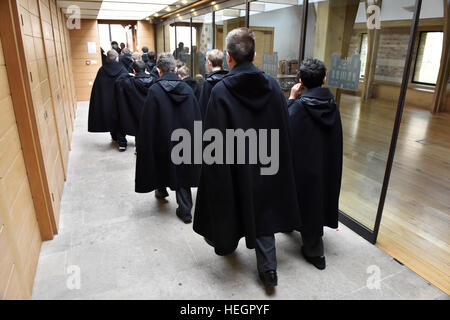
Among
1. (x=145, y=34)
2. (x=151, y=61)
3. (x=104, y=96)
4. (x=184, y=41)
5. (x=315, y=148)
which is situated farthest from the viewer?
(x=145, y=34)

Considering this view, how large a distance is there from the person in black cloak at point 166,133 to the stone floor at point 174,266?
1.06 feet

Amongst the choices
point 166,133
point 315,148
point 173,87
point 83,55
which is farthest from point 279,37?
point 83,55

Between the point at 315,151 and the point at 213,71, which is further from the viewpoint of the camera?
the point at 213,71

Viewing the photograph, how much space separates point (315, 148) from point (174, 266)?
1.34 meters

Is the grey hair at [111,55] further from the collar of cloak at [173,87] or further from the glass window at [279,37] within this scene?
the collar of cloak at [173,87]

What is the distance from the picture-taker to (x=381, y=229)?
2859 mm

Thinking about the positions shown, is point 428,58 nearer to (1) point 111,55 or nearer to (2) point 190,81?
(2) point 190,81

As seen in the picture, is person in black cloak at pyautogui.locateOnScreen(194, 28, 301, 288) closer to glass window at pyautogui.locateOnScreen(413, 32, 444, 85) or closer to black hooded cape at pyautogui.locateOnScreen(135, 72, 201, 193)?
black hooded cape at pyautogui.locateOnScreen(135, 72, 201, 193)

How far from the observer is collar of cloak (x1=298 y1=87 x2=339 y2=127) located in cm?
209

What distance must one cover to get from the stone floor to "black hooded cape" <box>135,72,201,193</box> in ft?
1.29

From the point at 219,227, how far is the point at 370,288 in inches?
44.3

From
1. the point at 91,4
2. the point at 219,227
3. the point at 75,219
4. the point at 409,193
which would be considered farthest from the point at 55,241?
the point at 91,4

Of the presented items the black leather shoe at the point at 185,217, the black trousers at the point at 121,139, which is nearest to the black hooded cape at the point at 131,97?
the black trousers at the point at 121,139

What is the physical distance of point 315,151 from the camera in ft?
7.05
